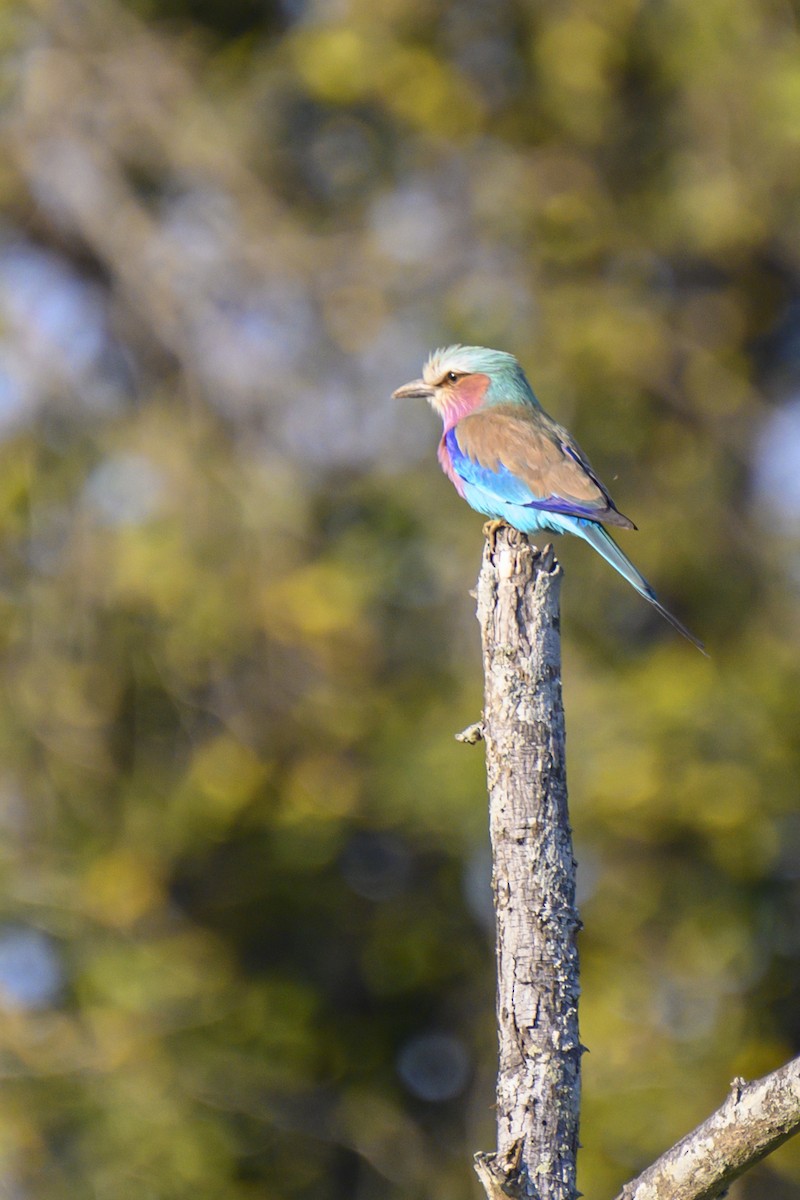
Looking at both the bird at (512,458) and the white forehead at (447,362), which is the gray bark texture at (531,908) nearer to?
the bird at (512,458)

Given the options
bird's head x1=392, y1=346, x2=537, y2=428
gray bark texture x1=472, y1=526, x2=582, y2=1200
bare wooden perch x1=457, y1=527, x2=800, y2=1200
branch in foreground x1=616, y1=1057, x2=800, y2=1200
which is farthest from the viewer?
bird's head x1=392, y1=346, x2=537, y2=428

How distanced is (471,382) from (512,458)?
2.73ft

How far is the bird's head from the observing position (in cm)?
640

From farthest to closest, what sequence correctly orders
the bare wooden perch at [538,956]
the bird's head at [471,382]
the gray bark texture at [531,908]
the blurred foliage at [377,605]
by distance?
1. the blurred foliage at [377,605]
2. the bird's head at [471,382]
3. the gray bark texture at [531,908]
4. the bare wooden perch at [538,956]

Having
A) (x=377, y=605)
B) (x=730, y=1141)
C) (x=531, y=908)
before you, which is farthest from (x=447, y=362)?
(x=730, y=1141)

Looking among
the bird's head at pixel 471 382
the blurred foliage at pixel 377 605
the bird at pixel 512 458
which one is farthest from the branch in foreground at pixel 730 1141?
the blurred foliage at pixel 377 605

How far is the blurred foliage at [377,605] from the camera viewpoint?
29.7 ft

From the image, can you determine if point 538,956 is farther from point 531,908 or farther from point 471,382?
point 471,382

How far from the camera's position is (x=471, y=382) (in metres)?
6.44

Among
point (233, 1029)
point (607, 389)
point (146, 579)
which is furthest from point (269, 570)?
point (233, 1029)

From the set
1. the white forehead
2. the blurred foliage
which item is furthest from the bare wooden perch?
the blurred foliage

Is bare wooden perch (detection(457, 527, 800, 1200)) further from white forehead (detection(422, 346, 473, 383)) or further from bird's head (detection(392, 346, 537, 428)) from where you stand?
white forehead (detection(422, 346, 473, 383))

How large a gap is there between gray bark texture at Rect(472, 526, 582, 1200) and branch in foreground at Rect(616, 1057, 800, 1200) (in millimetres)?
254

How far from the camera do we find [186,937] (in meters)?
9.53
